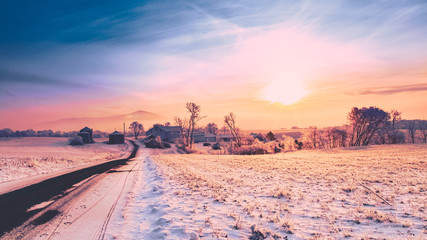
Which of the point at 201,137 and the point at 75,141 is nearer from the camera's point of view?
the point at 75,141

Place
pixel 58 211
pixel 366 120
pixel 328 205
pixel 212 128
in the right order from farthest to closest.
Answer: pixel 212 128, pixel 366 120, pixel 58 211, pixel 328 205

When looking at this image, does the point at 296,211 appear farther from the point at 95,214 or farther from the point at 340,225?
the point at 95,214

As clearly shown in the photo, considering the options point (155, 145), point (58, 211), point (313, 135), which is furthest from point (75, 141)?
point (313, 135)

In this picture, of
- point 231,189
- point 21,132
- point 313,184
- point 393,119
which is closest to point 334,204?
point 313,184

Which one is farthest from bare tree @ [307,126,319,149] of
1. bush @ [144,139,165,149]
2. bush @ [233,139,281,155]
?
bush @ [144,139,165,149]

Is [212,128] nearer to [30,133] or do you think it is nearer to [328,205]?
[30,133]

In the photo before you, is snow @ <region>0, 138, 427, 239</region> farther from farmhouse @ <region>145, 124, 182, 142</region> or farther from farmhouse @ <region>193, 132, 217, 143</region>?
farmhouse @ <region>193, 132, 217, 143</region>

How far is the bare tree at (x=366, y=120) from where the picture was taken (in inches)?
1703

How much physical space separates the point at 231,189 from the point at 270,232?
4387mm

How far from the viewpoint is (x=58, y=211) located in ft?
22.3

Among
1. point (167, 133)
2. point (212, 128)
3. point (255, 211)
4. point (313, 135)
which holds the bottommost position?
point (255, 211)

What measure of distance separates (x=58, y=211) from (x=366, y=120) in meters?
56.8

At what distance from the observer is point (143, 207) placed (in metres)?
7.26

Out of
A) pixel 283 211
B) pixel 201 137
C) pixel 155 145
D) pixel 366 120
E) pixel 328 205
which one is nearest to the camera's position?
pixel 283 211
